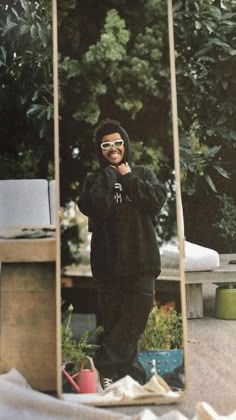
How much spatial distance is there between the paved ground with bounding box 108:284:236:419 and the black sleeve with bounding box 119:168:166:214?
0.41m

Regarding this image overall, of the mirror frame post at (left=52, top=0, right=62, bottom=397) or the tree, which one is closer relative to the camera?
the mirror frame post at (left=52, top=0, right=62, bottom=397)

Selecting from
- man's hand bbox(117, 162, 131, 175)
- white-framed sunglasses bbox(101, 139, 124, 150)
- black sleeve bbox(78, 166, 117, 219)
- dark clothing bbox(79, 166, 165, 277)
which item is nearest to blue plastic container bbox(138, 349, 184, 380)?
dark clothing bbox(79, 166, 165, 277)

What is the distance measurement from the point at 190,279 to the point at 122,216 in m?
0.39

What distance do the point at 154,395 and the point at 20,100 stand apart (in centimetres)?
124

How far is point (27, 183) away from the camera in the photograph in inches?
88.0

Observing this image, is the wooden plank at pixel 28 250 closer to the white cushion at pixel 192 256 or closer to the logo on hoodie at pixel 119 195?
the logo on hoodie at pixel 119 195

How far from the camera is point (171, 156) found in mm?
2230

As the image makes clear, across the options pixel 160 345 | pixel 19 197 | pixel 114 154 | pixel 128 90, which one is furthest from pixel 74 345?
pixel 128 90

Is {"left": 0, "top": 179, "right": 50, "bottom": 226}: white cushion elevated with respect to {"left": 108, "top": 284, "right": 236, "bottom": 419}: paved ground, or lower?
elevated

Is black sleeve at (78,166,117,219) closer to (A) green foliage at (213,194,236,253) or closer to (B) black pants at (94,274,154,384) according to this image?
(B) black pants at (94,274,154,384)

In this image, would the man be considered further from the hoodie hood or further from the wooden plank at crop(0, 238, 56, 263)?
the wooden plank at crop(0, 238, 56, 263)

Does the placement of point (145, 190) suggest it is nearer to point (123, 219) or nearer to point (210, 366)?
point (123, 219)

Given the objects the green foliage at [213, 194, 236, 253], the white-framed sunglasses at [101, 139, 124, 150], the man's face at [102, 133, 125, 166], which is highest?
the white-framed sunglasses at [101, 139, 124, 150]

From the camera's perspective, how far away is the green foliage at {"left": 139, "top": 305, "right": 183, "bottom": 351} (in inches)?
87.7
